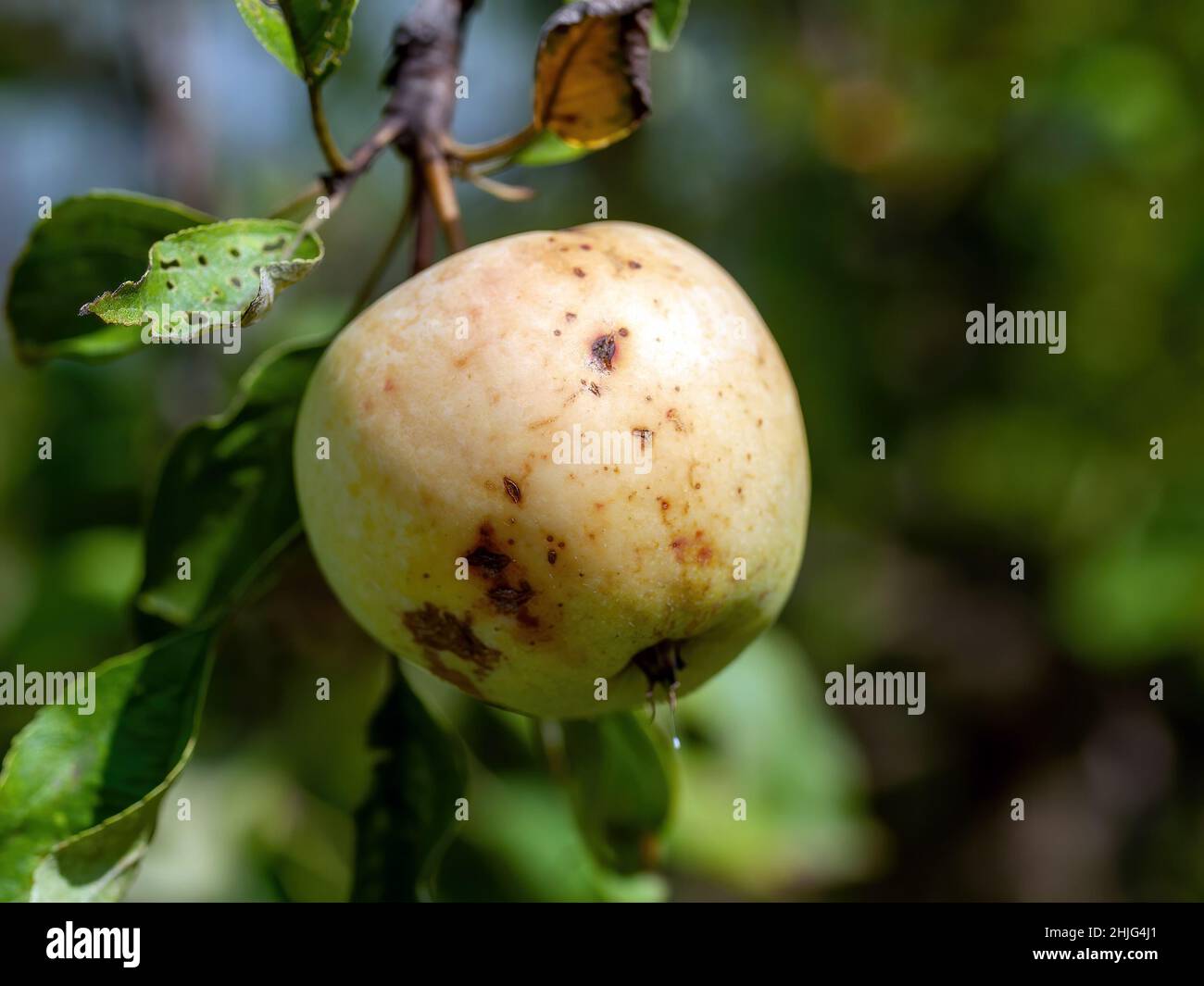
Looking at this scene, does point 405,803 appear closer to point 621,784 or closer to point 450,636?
point 621,784

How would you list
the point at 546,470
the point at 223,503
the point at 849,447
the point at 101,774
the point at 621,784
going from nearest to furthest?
1. the point at 546,470
2. the point at 101,774
3. the point at 223,503
4. the point at 621,784
5. the point at 849,447

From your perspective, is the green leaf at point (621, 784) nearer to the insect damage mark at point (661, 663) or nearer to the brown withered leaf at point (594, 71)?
the insect damage mark at point (661, 663)

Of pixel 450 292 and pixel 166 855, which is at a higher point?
pixel 450 292

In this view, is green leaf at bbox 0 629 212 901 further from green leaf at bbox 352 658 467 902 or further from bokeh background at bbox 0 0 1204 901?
bokeh background at bbox 0 0 1204 901

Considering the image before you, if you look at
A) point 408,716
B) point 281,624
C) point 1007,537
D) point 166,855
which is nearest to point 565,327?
point 408,716

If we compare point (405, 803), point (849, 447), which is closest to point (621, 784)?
point (405, 803)
